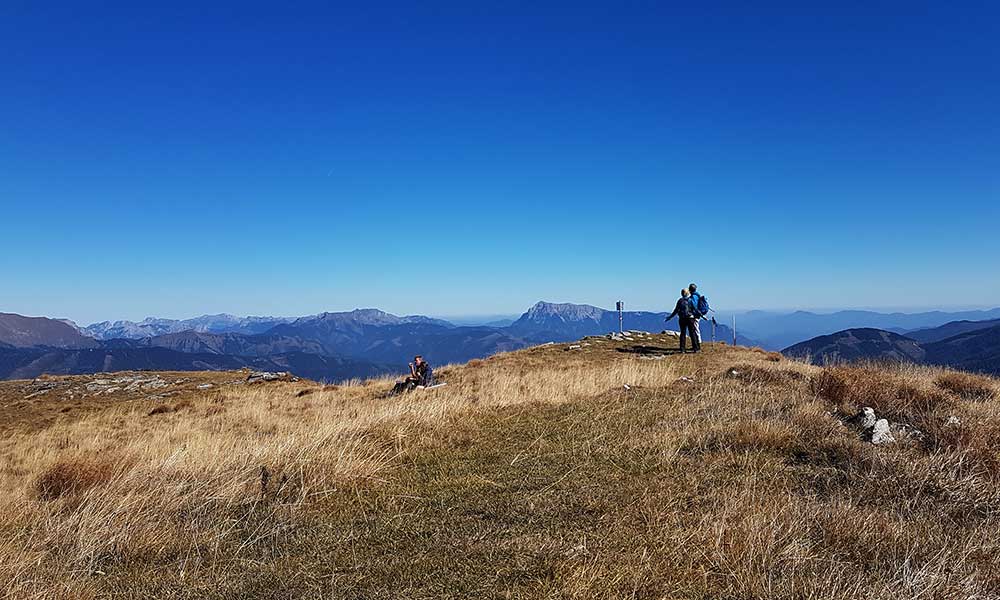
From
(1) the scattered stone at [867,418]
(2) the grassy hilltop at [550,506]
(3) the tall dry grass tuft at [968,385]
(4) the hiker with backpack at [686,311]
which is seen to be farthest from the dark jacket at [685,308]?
(1) the scattered stone at [867,418]

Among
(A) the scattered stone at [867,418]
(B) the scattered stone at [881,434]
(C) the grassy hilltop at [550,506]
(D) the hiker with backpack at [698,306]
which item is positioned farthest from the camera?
(D) the hiker with backpack at [698,306]

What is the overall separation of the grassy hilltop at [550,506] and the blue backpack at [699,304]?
1086 centimetres

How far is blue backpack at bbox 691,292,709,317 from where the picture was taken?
21.3m

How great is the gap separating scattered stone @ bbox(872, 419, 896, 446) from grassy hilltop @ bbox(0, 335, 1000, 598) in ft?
0.57

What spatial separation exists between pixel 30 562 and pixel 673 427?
26.4 ft

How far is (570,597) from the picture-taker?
351cm

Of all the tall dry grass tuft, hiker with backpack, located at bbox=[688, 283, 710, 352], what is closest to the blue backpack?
hiker with backpack, located at bbox=[688, 283, 710, 352]

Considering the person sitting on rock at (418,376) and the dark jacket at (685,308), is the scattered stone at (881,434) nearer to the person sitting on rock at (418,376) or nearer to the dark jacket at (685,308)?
the person sitting on rock at (418,376)

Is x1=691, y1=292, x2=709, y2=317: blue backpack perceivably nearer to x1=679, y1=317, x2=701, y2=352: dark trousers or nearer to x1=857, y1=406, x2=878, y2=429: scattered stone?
x1=679, y1=317, x2=701, y2=352: dark trousers

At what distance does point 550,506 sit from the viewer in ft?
17.3

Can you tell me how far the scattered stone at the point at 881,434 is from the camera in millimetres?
7042

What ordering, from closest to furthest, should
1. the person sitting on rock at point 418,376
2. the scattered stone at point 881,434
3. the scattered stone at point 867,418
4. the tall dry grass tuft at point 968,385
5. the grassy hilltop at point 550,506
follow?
the grassy hilltop at point 550,506 → the scattered stone at point 881,434 → the scattered stone at point 867,418 → the tall dry grass tuft at point 968,385 → the person sitting on rock at point 418,376

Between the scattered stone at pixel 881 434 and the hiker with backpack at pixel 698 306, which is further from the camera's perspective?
the hiker with backpack at pixel 698 306

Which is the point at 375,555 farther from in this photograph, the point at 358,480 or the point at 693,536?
the point at 693,536
